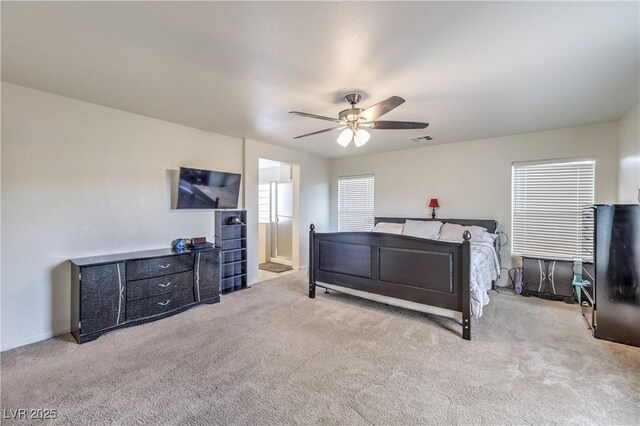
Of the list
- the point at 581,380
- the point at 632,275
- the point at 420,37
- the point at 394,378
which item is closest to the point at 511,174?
the point at 632,275

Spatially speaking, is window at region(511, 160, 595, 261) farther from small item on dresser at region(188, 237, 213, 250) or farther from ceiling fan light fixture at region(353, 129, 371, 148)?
small item on dresser at region(188, 237, 213, 250)

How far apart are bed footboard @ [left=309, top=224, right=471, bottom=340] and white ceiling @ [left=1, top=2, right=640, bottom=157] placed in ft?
5.45

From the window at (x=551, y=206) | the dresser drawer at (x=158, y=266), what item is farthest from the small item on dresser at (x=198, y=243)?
the window at (x=551, y=206)

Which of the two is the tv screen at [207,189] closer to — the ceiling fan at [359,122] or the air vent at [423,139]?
the ceiling fan at [359,122]

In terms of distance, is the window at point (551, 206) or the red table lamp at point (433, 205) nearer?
the window at point (551, 206)

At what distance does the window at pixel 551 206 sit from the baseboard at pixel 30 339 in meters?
6.31

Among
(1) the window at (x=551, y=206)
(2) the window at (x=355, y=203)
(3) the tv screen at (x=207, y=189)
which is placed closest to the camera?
(3) the tv screen at (x=207, y=189)

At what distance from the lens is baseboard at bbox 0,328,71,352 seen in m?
2.74

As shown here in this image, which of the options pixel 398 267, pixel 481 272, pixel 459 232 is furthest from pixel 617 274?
pixel 398 267

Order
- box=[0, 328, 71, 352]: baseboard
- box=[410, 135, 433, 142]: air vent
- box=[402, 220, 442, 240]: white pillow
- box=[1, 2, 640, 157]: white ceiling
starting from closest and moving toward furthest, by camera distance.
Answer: box=[1, 2, 640, 157]: white ceiling
box=[0, 328, 71, 352]: baseboard
box=[410, 135, 433, 142]: air vent
box=[402, 220, 442, 240]: white pillow

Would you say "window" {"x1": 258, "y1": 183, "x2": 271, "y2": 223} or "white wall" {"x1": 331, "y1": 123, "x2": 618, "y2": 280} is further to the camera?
"window" {"x1": 258, "y1": 183, "x2": 271, "y2": 223}

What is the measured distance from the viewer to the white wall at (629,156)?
323 cm

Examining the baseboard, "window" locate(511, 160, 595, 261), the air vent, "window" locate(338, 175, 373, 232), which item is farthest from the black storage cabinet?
the baseboard

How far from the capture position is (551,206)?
4445 millimetres
